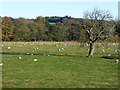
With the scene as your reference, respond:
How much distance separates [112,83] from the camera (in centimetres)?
1350

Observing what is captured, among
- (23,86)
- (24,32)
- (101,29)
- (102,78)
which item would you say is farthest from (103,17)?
(24,32)

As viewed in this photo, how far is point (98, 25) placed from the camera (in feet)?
87.5

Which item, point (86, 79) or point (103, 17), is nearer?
point (86, 79)

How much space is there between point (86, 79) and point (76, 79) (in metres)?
0.63

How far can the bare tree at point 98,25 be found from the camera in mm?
26156

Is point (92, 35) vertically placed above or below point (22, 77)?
above

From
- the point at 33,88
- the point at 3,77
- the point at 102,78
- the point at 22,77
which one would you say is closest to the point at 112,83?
the point at 102,78

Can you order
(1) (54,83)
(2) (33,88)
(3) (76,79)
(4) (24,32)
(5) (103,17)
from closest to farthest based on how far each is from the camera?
1. (2) (33,88)
2. (1) (54,83)
3. (3) (76,79)
4. (5) (103,17)
5. (4) (24,32)

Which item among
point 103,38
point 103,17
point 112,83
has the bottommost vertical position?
point 112,83

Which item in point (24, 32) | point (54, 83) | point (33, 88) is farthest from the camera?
point (24, 32)

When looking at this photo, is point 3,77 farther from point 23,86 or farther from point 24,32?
point 24,32

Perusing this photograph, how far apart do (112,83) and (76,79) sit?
7.30 ft

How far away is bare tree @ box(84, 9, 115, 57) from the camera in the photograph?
26.2m

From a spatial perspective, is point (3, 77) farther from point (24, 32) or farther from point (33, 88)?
point (24, 32)
